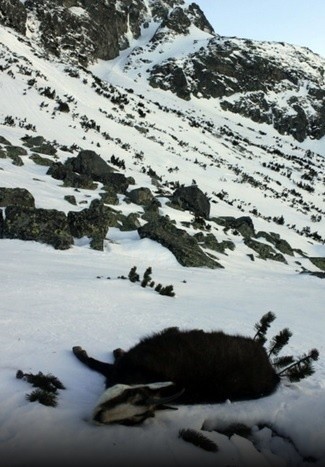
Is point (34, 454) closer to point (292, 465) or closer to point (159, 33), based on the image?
point (292, 465)

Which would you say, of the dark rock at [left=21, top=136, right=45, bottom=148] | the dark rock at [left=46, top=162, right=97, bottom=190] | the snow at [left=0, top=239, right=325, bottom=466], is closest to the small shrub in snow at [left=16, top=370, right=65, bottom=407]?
the snow at [left=0, top=239, right=325, bottom=466]

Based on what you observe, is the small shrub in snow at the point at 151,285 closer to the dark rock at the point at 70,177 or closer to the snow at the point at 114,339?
the snow at the point at 114,339

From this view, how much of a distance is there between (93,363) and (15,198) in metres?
7.02

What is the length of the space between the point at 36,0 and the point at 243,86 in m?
32.1

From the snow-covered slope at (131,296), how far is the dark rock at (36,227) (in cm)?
29

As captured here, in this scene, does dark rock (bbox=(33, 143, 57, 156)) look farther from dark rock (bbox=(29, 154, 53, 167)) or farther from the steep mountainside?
the steep mountainside

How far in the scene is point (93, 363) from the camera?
3.23 metres

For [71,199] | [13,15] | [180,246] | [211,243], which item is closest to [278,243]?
[211,243]

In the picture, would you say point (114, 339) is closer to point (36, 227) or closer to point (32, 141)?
point (36, 227)

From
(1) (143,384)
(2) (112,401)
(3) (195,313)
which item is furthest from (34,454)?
(3) (195,313)

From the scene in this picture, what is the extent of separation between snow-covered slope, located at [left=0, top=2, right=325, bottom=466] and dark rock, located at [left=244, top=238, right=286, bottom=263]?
12 cm

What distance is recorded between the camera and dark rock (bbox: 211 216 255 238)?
50.0ft

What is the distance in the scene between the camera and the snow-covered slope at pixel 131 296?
220 centimetres

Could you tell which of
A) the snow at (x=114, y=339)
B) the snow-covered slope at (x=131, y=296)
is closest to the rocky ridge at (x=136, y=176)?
the snow-covered slope at (x=131, y=296)
